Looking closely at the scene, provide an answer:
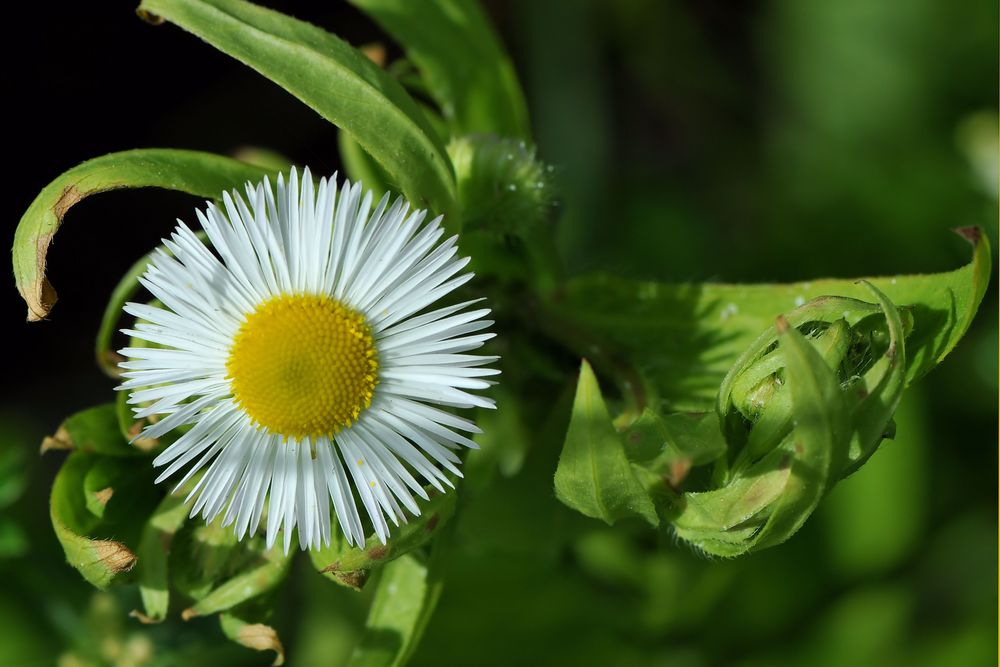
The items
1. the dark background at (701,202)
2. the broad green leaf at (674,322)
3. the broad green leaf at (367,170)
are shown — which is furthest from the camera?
the dark background at (701,202)

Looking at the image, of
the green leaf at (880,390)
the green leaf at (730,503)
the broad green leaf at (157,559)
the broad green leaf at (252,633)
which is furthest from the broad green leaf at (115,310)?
the green leaf at (880,390)

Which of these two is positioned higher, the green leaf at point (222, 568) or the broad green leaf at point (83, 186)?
the broad green leaf at point (83, 186)

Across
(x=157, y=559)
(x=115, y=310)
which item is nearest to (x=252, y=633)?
(x=157, y=559)

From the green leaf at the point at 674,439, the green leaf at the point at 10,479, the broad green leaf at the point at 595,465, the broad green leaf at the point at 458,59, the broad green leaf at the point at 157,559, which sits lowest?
the green leaf at the point at 10,479

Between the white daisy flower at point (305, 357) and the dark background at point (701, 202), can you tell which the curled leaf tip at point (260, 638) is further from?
the dark background at point (701, 202)

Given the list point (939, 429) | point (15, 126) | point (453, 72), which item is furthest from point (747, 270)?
point (15, 126)

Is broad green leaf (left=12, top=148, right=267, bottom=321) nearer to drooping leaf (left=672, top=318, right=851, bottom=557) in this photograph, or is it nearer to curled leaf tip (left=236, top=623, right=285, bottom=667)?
curled leaf tip (left=236, top=623, right=285, bottom=667)

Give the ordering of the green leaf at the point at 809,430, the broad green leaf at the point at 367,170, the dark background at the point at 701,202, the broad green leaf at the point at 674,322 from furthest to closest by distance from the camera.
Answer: the dark background at the point at 701,202
the broad green leaf at the point at 367,170
the broad green leaf at the point at 674,322
the green leaf at the point at 809,430

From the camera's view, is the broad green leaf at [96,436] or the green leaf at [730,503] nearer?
the green leaf at [730,503]
